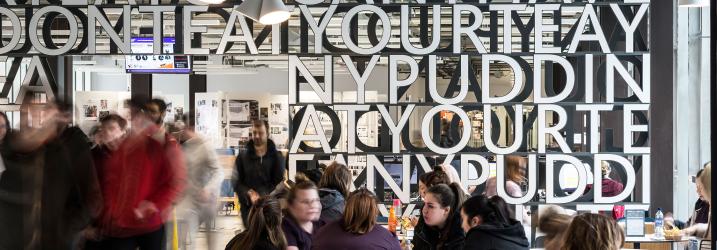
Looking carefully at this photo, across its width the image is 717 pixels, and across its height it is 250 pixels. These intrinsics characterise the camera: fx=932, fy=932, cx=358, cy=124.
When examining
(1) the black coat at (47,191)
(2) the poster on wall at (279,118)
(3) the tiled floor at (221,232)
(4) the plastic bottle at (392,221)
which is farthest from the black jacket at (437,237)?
(2) the poster on wall at (279,118)

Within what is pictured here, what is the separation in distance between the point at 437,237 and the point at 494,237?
38.7 inches

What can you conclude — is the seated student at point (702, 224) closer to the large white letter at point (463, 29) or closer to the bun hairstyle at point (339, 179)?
the large white letter at point (463, 29)

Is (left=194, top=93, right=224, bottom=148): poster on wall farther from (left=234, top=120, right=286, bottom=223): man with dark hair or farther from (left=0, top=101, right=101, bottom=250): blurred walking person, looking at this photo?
(left=0, top=101, right=101, bottom=250): blurred walking person

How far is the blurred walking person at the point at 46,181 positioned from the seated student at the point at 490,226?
201cm

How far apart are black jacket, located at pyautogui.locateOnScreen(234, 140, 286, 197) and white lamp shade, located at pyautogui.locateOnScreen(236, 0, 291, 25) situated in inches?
70.7

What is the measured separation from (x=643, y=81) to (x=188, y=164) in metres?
4.16

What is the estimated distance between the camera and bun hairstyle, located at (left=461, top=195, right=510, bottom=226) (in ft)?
16.4

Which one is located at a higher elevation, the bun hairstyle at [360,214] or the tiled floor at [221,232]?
the bun hairstyle at [360,214]

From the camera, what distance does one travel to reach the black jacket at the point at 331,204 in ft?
20.2

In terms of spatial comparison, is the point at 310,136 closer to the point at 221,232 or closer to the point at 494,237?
the point at 494,237

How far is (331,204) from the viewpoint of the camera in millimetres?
6211

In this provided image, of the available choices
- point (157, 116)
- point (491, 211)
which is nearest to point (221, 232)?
point (157, 116)

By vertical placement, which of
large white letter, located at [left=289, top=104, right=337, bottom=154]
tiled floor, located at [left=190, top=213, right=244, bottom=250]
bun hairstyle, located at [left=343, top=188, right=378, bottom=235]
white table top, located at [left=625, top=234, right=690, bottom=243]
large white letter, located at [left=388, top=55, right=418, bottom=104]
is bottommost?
tiled floor, located at [left=190, top=213, right=244, bottom=250]

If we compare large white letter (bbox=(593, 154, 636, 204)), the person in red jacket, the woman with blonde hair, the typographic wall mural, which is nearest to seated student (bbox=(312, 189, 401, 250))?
the person in red jacket
